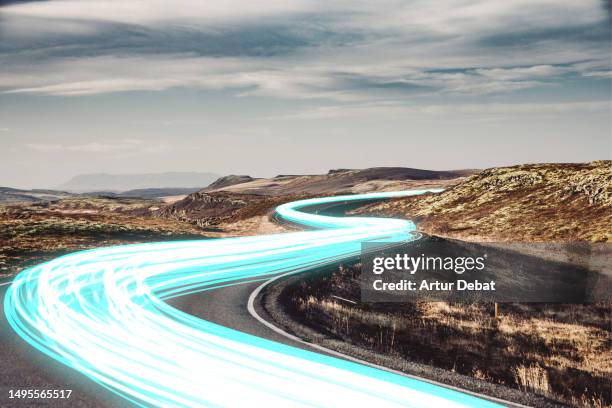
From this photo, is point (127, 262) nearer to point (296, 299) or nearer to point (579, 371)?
point (296, 299)

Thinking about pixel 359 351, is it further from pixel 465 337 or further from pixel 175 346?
pixel 465 337

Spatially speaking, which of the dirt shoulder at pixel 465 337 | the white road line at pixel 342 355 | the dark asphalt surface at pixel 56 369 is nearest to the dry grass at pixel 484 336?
the dirt shoulder at pixel 465 337

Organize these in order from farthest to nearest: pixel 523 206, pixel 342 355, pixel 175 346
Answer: pixel 523 206 → pixel 175 346 → pixel 342 355

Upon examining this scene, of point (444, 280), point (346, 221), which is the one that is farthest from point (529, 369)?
point (346, 221)

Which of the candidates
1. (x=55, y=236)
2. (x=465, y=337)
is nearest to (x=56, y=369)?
(x=465, y=337)

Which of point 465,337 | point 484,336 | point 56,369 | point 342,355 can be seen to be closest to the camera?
point 56,369

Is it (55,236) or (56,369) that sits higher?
(56,369)
